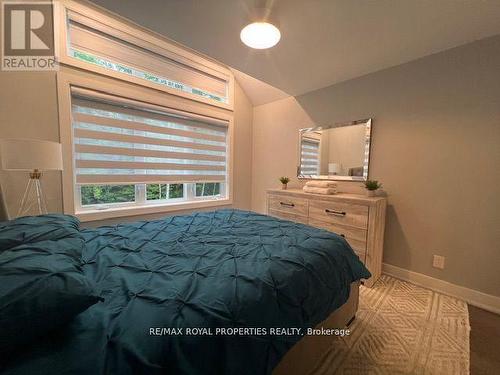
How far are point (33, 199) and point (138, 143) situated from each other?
3.65ft

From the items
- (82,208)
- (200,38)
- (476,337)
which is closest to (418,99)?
(476,337)

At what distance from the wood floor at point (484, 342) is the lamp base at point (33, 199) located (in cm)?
339

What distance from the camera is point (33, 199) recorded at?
197cm

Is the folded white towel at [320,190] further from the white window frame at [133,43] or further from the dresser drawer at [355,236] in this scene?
the white window frame at [133,43]

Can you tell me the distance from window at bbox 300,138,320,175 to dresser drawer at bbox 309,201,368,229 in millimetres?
673

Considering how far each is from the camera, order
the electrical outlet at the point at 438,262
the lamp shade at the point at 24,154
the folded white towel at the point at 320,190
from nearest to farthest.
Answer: the lamp shade at the point at 24,154 → the electrical outlet at the point at 438,262 → the folded white towel at the point at 320,190

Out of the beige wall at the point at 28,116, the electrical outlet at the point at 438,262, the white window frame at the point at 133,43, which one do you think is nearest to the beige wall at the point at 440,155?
the electrical outlet at the point at 438,262

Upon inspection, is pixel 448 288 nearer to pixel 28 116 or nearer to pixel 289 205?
pixel 289 205

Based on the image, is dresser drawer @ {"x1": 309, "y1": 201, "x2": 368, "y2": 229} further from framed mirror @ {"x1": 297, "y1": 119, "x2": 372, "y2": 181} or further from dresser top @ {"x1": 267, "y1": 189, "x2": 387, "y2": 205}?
framed mirror @ {"x1": 297, "y1": 119, "x2": 372, "y2": 181}

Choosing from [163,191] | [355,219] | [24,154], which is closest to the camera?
[24,154]

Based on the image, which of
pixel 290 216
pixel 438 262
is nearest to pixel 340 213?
pixel 290 216

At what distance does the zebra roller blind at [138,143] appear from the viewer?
225 centimetres

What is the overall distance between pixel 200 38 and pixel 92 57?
1290 mm

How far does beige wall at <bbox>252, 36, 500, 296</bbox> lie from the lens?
1779mm
